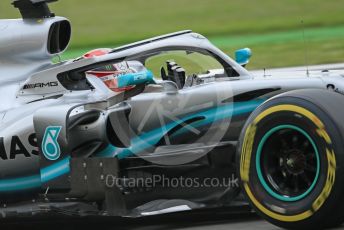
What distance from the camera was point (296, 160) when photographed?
4.38m

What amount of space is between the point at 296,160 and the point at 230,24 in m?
15.1

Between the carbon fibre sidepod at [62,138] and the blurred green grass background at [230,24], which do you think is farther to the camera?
the blurred green grass background at [230,24]

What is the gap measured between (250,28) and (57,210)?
1320 centimetres

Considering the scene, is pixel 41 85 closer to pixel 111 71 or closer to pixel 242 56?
pixel 111 71

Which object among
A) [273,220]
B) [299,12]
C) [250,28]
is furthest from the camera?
[299,12]

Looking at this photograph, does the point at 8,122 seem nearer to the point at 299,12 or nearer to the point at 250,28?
the point at 250,28

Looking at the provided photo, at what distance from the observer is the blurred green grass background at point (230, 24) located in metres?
14.2

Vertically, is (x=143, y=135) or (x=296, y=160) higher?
(x=143, y=135)

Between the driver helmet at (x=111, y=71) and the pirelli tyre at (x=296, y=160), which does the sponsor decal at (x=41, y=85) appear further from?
the pirelli tyre at (x=296, y=160)

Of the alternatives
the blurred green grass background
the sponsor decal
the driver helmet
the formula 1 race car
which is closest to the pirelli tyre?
the formula 1 race car

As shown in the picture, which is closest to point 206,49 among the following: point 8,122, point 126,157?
point 126,157

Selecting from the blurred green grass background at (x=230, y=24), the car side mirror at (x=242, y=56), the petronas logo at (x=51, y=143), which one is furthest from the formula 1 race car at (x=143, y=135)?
the blurred green grass background at (x=230, y=24)

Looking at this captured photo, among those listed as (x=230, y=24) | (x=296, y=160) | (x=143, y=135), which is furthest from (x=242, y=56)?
(x=230, y=24)

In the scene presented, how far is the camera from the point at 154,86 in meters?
5.53
